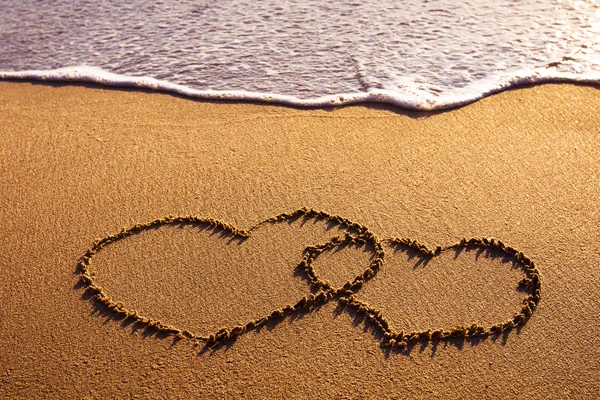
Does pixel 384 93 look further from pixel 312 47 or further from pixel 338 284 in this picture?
pixel 338 284

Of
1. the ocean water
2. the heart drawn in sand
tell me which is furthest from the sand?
the ocean water

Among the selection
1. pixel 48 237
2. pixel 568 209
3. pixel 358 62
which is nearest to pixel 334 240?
pixel 568 209

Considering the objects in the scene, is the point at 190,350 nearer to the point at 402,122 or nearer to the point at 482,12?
the point at 402,122

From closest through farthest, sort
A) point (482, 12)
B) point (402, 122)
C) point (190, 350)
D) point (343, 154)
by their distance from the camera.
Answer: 1. point (190, 350)
2. point (343, 154)
3. point (402, 122)
4. point (482, 12)

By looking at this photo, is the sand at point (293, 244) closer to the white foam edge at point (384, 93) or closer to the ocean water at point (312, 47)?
the white foam edge at point (384, 93)

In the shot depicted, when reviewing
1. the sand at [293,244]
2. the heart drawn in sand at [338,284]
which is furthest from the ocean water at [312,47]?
the heart drawn in sand at [338,284]

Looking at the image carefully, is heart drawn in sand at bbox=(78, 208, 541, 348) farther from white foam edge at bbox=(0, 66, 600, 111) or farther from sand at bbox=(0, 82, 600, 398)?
white foam edge at bbox=(0, 66, 600, 111)
